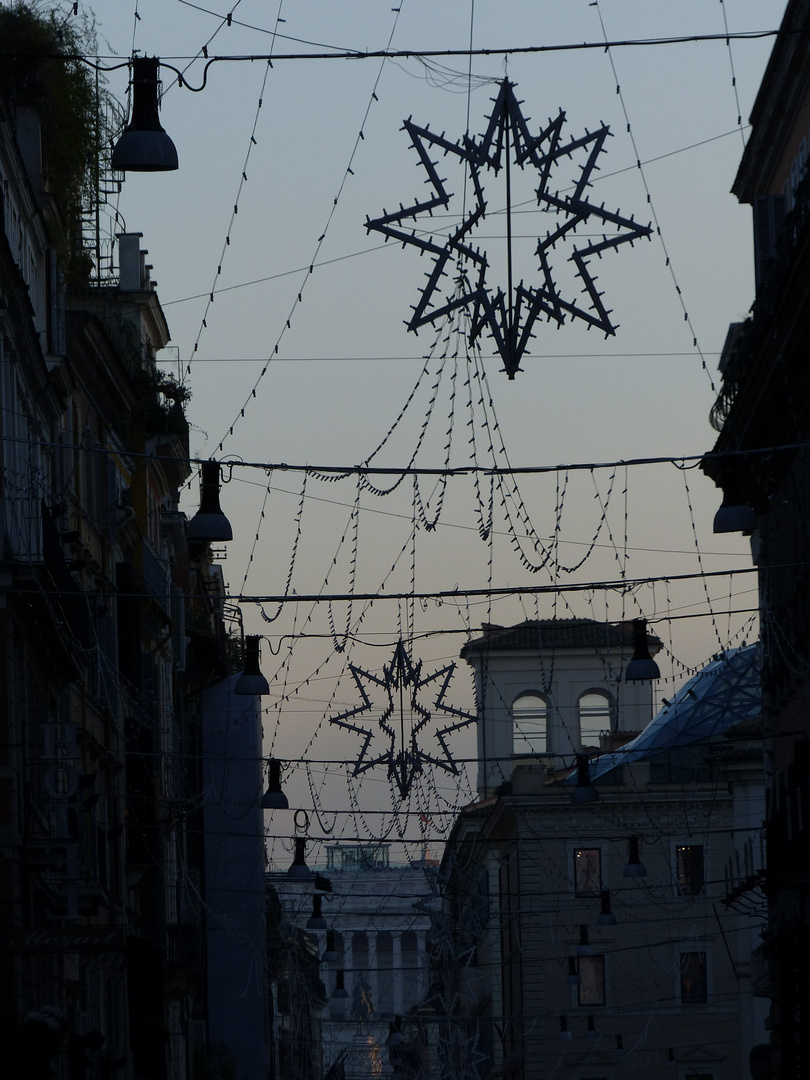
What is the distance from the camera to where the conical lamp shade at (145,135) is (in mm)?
→ 13758

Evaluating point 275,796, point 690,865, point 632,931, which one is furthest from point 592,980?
point 275,796

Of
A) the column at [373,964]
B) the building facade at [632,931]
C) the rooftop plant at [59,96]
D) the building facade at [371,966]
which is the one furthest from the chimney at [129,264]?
the column at [373,964]

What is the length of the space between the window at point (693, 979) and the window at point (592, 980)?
2.09 metres

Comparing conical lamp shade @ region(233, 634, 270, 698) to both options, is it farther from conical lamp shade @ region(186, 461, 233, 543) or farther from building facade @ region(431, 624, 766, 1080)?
building facade @ region(431, 624, 766, 1080)

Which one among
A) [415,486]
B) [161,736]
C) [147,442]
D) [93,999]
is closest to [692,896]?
[161,736]

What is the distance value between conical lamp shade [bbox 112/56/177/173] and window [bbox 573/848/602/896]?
136 feet

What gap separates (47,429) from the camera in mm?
26875

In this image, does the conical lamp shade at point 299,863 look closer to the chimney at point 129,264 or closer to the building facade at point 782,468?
the building facade at point 782,468

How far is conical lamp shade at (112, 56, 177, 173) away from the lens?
13758mm

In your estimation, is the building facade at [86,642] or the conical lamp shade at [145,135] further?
the building facade at [86,642]

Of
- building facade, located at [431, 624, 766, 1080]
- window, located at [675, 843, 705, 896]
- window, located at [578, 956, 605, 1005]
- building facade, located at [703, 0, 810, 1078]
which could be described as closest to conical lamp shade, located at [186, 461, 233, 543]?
building facade, located at [703, 0, 810, 1078]

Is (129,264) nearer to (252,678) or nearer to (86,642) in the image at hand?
(86,642)

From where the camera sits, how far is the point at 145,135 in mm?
13812

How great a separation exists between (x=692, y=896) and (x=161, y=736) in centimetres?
1697
